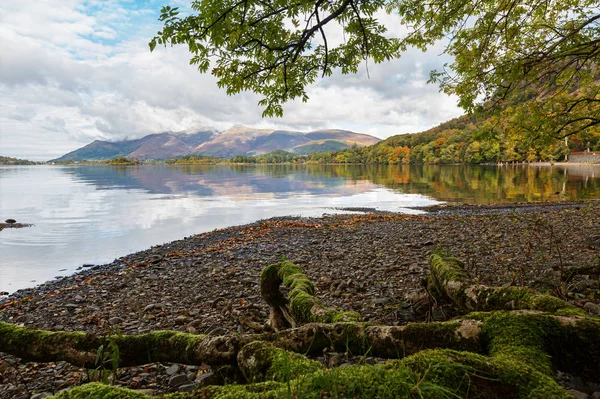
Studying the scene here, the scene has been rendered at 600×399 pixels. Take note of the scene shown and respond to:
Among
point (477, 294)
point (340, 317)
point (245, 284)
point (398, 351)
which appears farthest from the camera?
point (245, 284)

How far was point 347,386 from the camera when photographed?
1.90m

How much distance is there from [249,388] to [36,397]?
12.4 ft

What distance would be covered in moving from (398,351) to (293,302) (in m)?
2.16

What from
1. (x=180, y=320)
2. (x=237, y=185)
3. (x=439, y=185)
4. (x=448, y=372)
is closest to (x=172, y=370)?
(x=180, y=320)

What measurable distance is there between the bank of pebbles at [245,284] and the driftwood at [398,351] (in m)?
0.34

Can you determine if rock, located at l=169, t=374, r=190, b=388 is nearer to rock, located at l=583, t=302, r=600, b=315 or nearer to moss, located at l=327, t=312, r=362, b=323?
moss, located at l=327, t=312, r=362, b=323

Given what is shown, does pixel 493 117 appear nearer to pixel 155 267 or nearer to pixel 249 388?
pixel 249 388

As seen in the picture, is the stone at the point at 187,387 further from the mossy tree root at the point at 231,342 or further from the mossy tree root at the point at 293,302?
the mossy tree root at the point at 293,302

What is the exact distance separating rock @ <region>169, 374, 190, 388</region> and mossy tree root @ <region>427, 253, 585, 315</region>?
371 cm

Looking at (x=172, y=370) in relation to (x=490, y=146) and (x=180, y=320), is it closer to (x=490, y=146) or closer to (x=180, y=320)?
(x=180, y=320)

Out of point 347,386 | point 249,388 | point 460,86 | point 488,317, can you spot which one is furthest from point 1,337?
point 460,86

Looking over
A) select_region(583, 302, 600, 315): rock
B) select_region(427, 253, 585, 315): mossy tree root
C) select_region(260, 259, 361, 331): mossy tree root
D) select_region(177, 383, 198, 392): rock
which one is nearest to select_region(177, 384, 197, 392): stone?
select_region(177, 383, 198, 392): rock

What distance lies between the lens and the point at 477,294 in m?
4.07

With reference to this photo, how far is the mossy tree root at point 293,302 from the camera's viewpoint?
4127mm
